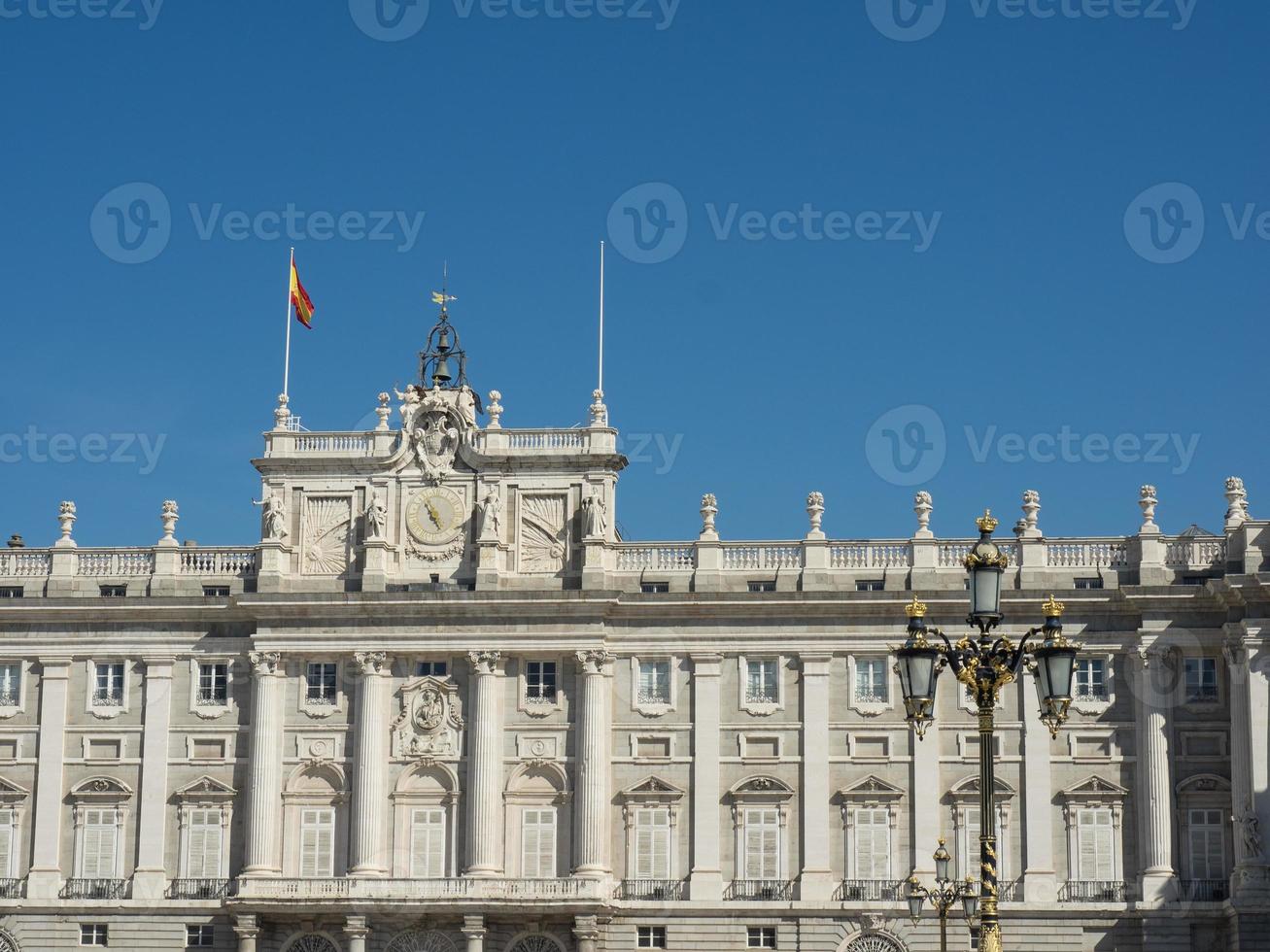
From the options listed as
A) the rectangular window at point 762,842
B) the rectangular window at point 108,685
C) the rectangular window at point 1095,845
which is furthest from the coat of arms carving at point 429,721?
the rectangular window at point 1095,845

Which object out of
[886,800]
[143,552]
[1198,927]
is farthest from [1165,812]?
[143,552]

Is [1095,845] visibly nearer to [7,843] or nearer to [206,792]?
[206,792]

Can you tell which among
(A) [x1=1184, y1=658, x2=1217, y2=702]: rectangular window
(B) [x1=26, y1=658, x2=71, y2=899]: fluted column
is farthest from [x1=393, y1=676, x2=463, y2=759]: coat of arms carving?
(A) [x1=1184, y1=658, x2=1217, y2=702]: rectangular window

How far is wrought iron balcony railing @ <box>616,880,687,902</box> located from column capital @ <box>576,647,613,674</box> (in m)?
7.16

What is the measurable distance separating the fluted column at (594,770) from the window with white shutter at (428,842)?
15.1ft

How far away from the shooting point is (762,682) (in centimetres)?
7250

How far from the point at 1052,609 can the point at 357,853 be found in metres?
43.5

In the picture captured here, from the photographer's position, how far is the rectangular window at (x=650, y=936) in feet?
233

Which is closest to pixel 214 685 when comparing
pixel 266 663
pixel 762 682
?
pixel 266 663

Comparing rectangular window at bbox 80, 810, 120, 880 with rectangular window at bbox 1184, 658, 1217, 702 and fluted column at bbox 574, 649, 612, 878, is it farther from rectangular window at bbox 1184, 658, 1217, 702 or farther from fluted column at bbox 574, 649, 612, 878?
rectangular window at bbox 1184, 658, 1217, 702

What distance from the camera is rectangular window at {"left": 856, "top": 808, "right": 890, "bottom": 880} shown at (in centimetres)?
7094

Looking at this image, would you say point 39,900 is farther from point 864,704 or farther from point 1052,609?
point 1052,609

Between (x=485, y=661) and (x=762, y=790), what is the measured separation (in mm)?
10184

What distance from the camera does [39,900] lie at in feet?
240
